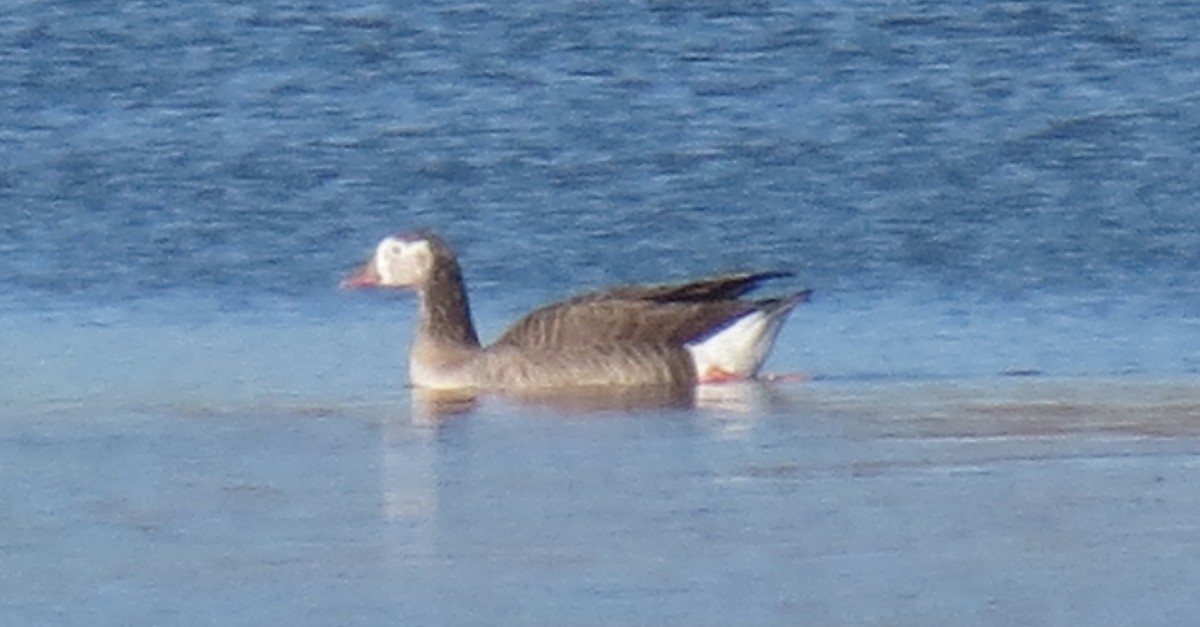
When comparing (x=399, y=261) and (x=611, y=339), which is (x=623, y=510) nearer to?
(x=611, y=339)

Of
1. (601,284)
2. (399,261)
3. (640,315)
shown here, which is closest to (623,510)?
(640,315)

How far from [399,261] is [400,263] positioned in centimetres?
1

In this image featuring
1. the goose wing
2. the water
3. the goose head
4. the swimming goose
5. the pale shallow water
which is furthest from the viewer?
the goose head

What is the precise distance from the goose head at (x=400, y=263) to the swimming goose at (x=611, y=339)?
0.25ft

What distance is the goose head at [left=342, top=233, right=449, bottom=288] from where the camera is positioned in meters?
12.0

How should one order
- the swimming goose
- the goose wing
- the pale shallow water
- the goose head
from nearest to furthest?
the pale shallow water < the swimming goose < the goose wing < the goose head

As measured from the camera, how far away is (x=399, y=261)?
12.0m

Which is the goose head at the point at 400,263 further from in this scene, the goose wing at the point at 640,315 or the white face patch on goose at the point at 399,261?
the goose wing at the point at 640,315

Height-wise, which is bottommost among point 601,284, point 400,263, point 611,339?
point 601,284

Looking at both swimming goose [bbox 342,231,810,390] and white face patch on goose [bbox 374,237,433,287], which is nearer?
swimming goose [bbox 342,231,810,390]

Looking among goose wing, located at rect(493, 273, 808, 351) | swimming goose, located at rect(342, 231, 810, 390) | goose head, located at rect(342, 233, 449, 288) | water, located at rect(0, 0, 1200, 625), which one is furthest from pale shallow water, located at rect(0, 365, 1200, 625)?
goose head, located at rect(342, 233, 449, 288)

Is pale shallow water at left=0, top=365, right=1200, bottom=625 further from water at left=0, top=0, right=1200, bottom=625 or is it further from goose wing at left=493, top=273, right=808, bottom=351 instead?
goose wing at left=493, top=273, right=808, bottom=351

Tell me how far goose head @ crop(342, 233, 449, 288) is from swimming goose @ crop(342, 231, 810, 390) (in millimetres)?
78

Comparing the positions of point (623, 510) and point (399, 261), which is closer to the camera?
point (623, 510)
